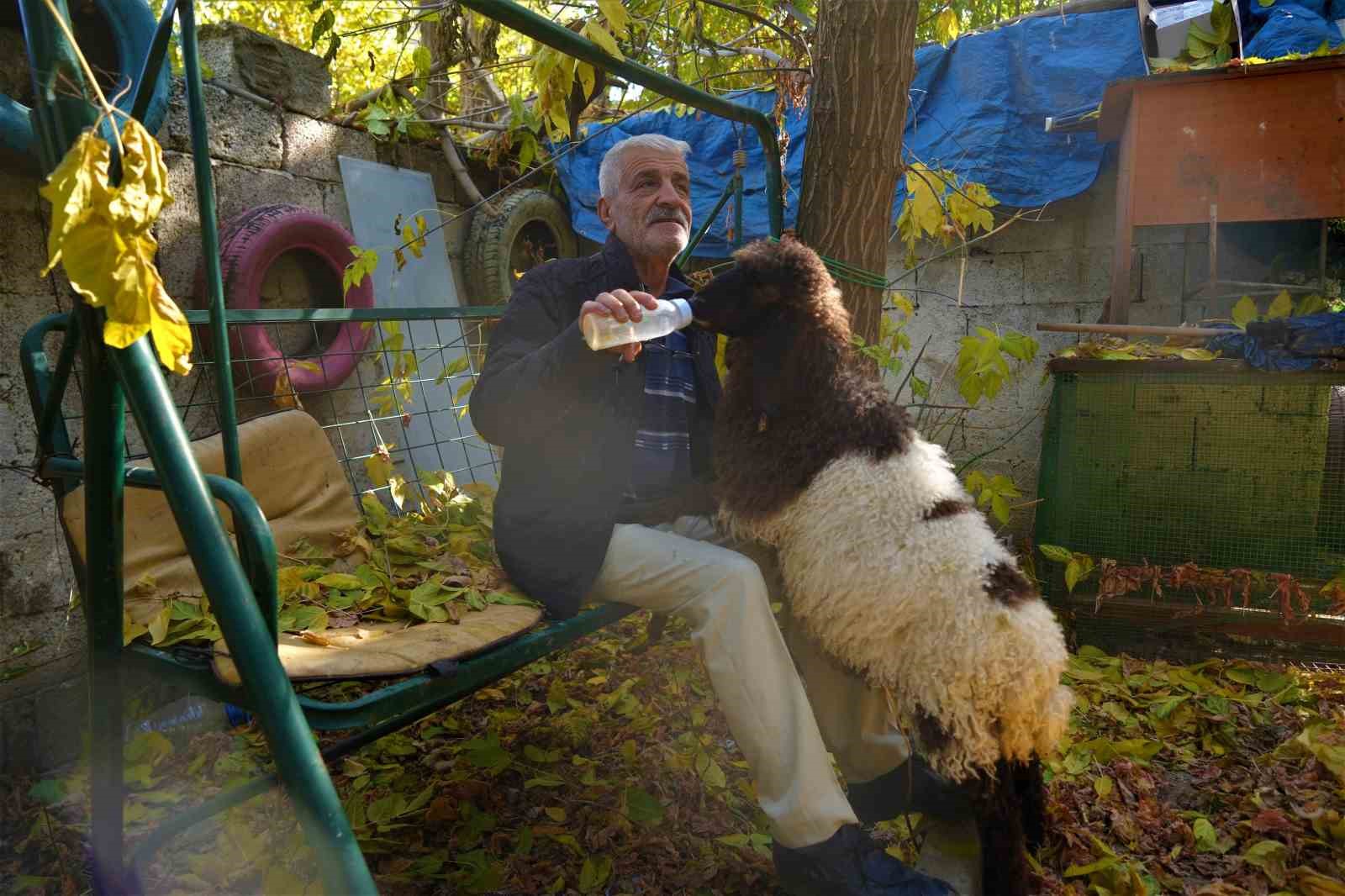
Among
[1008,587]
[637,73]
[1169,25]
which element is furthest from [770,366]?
[1169,25]

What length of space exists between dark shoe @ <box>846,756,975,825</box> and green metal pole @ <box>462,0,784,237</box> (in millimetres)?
2003

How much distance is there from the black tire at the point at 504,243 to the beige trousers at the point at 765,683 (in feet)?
10.6

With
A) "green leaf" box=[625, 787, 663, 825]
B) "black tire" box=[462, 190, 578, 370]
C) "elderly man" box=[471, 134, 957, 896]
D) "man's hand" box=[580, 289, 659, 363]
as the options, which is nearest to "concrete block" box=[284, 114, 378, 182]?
A: "black tire" box=[462, 190, 578, 370]

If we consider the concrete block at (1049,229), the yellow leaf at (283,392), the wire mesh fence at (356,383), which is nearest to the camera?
the wire mesh fence at (356,383)

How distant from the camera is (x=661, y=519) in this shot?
2324 mm

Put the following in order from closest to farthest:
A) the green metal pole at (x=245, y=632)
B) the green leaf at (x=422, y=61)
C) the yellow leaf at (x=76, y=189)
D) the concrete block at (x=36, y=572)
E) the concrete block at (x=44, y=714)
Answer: the yellow leaf at (x=76, y=189), the green metal pole at (x=245, y=632), the concrete block at (x=44, y=714), the concrete block at (x=36, y=572), the green leaf at (x=422, y=61)

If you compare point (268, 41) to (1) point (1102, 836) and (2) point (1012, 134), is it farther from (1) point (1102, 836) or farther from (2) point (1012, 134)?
(1) point (1102, 836)

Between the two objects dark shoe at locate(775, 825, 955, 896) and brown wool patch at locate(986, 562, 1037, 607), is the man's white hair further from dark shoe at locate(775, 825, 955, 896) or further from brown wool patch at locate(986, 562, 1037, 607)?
dark shoe at locate(775, 825, 955, 896)

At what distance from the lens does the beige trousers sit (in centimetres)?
188

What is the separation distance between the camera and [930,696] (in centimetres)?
181

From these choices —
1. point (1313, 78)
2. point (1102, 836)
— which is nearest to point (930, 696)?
point (1102, 836)

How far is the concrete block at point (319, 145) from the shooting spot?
428 cm

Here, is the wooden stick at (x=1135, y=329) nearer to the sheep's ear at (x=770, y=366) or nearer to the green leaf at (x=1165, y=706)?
the green leaf at (x=1165, y=706)

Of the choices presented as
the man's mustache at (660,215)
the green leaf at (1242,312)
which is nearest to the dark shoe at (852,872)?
the man's mustache at (660,215)
